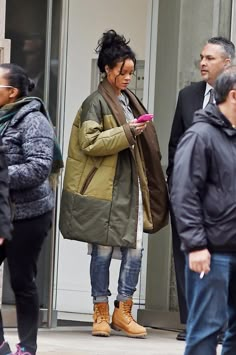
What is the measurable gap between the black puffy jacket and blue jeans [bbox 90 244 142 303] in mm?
2606

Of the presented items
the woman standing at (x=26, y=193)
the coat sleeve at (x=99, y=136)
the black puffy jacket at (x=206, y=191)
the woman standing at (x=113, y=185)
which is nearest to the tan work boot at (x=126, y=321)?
the woman standing at (x=113, y=185)

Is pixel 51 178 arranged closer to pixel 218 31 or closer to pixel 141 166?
pixel 141 166

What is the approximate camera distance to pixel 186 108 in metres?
8.34

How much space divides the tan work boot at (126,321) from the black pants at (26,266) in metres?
1.61

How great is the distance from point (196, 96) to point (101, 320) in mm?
1795

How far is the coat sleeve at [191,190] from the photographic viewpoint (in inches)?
222

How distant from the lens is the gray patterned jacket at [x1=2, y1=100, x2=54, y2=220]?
266 inches

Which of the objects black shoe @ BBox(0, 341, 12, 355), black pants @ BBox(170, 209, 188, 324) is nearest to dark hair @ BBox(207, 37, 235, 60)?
black pants @ BBox(170, 209, 188, 324)

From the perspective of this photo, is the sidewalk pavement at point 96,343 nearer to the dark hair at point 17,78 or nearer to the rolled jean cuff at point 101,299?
the rolled jean cuff at point 101,299

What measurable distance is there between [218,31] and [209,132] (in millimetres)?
3443

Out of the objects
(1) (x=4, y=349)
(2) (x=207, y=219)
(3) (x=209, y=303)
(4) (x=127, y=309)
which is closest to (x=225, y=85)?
(2) (x=207, y=219)

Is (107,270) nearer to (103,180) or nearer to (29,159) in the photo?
(103,180)

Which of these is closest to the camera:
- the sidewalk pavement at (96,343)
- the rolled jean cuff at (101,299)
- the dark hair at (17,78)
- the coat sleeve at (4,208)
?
the coat sleeve at (4,208)

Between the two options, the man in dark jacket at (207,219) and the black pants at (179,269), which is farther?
the black pants at (179,269)
